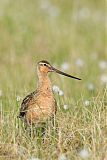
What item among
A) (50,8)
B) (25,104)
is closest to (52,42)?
(50,8)

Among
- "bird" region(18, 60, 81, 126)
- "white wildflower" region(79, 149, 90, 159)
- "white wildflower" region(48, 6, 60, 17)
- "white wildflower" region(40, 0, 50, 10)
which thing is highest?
"white wildflower" region(40, 0, 50, 10)

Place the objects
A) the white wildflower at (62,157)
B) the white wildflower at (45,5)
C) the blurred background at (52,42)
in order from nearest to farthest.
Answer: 1. the white wildflower at (62,157)
2. the blurred background at (52,42)
3. the white wildflower at (45,5)

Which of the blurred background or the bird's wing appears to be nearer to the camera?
the bird's wing

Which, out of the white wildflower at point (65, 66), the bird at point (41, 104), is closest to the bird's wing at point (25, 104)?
the bird at point (41, 104)

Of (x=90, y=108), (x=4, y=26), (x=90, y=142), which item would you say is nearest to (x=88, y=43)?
(x=4, y=26)

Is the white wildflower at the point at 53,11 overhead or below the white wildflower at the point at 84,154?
overhead

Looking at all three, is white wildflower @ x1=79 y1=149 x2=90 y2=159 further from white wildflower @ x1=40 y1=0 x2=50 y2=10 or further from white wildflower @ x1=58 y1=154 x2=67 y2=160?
white wildflower @ x1=40 y1=0 x2=50 y2=10

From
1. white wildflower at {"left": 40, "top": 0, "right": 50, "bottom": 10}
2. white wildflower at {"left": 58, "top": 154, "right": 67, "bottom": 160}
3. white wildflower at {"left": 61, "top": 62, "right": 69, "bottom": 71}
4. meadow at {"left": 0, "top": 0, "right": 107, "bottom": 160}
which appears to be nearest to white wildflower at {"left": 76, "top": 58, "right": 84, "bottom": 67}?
meadow at {"left": 0, "top": 0, "right": 107, "bottom": 160}

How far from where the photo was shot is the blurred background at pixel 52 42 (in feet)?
Result: 37.7

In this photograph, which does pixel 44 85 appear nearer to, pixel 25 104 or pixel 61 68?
pixel 25 104

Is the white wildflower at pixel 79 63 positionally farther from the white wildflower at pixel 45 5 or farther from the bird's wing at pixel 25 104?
the bird's wing at pixel 25 104

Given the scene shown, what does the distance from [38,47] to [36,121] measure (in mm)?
6197

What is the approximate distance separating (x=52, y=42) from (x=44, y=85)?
6099mm

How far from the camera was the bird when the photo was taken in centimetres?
704
